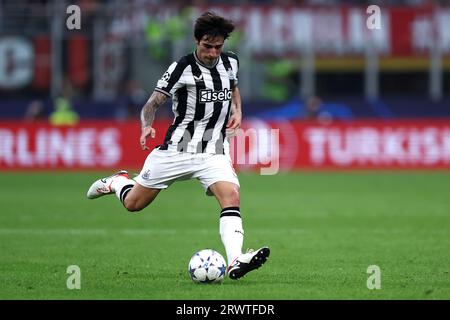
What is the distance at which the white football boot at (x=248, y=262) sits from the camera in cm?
891

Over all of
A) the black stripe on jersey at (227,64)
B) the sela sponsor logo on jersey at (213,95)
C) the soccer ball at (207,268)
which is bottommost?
the soccer ball at (207,268)

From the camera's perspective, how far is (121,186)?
10531mm

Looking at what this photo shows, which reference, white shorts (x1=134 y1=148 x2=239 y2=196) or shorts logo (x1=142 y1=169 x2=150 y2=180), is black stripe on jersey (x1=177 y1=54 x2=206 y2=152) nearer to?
white shorts (x1=134 y1=148 x2=239 y2=196)

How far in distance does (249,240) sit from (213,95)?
3.71 meters

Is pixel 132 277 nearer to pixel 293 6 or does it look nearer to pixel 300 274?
pixel 300 274

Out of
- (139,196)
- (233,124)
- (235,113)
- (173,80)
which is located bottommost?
(139,196)

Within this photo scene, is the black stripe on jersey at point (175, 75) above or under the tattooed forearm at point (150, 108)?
above

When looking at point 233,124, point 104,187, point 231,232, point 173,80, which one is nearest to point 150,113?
point 173,80

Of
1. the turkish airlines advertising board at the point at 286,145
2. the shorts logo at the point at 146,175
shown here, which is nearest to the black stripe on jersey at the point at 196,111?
the shorts logo at the point at 146,175

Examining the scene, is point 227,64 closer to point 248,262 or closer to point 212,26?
point 212,26

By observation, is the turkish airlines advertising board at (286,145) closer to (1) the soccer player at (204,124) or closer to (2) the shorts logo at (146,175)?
(2) the shorts logo at (146,175)

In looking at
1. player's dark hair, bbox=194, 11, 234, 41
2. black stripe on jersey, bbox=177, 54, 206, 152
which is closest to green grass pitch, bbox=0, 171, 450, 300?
black stripe on jersey, bbox=177, 54, 206, 152

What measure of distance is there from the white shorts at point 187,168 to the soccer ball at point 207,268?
0.79 meters

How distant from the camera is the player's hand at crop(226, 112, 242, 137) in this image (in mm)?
9844
